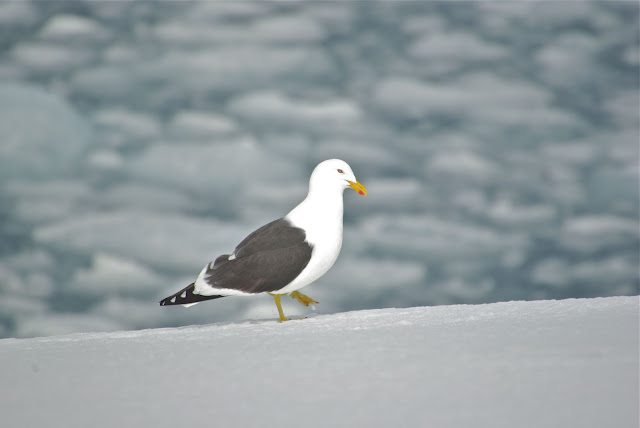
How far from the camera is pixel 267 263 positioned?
7.15 metres

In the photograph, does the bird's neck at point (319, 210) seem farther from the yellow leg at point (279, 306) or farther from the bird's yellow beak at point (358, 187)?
the yellow leg at point (279, 306)

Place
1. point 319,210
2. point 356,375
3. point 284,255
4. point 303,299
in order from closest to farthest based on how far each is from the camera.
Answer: point 356,375, point 284,255, point 319,210, point 303,299

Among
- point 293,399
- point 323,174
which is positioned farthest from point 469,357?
point 323,174

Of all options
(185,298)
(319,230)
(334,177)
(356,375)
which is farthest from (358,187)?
(356,375)

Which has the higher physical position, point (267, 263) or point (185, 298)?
point (267, 263)

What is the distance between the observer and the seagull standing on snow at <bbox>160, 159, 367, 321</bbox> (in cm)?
716

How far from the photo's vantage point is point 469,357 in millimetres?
5180

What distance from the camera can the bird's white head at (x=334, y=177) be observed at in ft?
24.7

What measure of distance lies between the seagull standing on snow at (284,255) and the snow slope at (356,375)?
52 centimetres

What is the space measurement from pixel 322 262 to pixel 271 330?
3.11ft

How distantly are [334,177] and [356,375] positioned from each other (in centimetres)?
304

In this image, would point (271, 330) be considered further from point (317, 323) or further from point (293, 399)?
point (293, 399)

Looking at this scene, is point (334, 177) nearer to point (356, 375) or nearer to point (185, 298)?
point (185, 298)

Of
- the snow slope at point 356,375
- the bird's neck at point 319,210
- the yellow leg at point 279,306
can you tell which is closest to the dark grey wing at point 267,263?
the bird's neck at point 319,210
